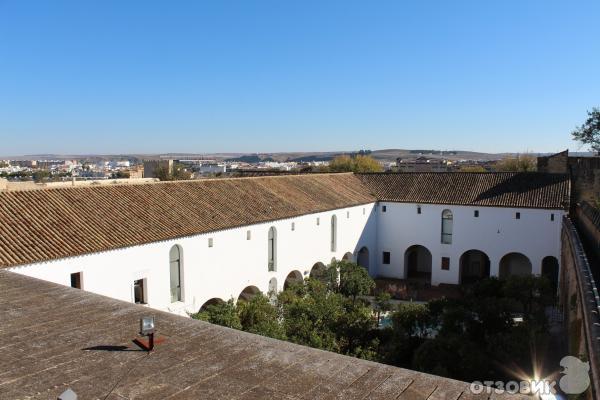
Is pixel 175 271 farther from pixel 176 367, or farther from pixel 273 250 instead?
pixel 176 367

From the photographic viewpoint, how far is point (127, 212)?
59.2 feet

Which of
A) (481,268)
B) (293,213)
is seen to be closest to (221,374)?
(293,213)

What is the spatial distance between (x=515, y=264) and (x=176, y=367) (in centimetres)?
3168

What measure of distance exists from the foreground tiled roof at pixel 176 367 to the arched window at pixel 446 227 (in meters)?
27.4

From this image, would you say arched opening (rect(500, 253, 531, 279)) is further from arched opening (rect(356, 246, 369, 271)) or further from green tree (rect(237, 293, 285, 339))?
green tree (rect(237, 293, 285, 339))

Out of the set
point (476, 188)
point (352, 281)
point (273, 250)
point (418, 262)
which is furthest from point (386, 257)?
point (273, 250)

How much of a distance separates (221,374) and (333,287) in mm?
17731

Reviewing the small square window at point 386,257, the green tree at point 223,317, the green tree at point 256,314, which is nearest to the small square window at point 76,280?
the green tree at point 223,317

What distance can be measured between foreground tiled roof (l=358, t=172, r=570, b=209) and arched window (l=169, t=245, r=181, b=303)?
1805 cm

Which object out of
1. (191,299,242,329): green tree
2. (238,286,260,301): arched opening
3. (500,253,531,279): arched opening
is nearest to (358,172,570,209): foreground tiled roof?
(500,253,531,279): arched opening

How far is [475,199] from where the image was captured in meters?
30.9

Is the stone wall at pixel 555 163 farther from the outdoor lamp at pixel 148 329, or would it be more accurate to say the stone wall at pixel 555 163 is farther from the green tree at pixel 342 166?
the green tree at pixel 342 166

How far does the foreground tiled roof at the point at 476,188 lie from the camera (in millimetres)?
29266

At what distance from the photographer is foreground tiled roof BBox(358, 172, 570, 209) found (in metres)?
29.3
